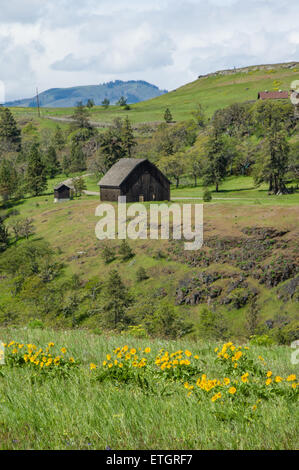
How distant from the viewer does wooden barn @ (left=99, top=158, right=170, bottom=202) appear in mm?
72688

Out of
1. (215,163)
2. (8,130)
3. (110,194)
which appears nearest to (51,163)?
(8,130)

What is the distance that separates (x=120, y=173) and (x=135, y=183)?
3.34 meters

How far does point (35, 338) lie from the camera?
9.62 m

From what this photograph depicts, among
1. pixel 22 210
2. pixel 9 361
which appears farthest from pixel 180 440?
pixel 22 210

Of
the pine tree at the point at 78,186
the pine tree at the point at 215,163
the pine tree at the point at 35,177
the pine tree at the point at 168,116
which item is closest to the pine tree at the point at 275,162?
the pine tree at the point at 215,163

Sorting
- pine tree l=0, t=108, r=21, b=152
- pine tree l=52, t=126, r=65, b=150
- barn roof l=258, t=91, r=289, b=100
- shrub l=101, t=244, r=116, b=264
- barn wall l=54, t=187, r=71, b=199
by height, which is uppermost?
barn roof l=258, t=91, r=289, b=100

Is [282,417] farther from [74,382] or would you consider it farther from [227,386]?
[74,382]

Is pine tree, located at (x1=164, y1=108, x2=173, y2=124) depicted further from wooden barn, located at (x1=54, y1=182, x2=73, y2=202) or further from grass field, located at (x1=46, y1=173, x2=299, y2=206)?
wooden barn, located at (x1=54, y1=182, x2=73, y2=202)

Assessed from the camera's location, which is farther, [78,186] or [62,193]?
[78,186]

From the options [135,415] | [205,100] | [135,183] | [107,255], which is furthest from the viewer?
[205,100]

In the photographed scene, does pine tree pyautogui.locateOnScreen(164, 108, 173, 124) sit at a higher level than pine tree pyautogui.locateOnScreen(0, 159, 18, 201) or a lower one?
higher

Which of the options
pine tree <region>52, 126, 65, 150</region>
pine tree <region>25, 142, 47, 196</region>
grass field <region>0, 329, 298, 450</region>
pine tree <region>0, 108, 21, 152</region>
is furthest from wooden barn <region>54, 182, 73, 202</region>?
grass field <region>0, 329, 298, 450</region>

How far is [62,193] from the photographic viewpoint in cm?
8800

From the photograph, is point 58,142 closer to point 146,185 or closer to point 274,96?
point 146,185
